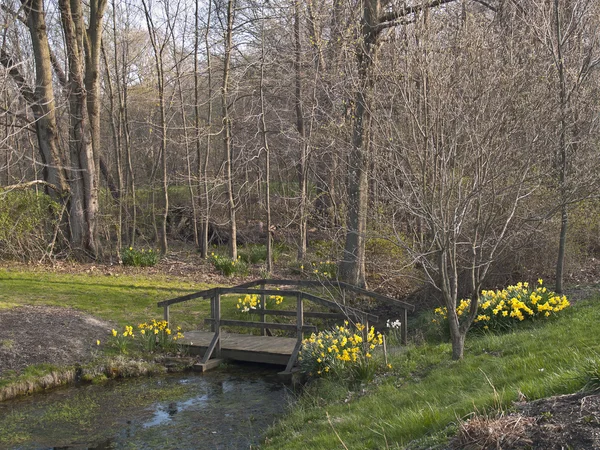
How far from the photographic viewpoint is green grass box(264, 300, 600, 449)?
509 cm

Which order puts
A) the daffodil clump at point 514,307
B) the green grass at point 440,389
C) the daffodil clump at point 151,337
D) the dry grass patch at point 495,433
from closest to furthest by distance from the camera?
the dry grass patch at point 495,433 → the green grass at point 440,389 → the daffodil clump at point 514,307 → the daffodil clump at point 151,337

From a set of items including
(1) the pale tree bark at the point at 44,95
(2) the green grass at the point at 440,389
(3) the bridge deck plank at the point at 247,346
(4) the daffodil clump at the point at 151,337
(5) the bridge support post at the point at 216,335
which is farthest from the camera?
(1) the pale tree bark at the point at 44,95

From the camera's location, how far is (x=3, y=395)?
955 centimetres

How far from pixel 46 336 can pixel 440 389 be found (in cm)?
758

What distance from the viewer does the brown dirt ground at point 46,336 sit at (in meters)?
10.5

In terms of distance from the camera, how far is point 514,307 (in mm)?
9094

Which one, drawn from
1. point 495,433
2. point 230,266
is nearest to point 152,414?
point 495,433

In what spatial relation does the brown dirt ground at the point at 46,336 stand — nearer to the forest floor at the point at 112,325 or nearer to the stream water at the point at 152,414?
the forest floor at the point at 112,325

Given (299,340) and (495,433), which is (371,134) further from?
(495,433)

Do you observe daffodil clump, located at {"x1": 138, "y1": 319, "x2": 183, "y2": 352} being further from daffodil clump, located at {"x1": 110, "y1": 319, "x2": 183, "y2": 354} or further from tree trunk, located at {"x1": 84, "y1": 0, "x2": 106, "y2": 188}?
tree trunk, located at {"x1": 84, "y1": 0, "x2": 106, "y2": 188}

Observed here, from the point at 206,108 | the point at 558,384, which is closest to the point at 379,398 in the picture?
the point at 558,384

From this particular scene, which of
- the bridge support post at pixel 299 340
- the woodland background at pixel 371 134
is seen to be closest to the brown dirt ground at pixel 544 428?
the woodland background at pixel 371 134

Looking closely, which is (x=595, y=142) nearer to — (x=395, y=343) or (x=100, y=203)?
(x=395, y=343)

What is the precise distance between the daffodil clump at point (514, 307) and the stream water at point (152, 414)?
3263 mm
